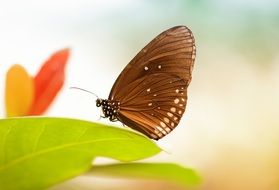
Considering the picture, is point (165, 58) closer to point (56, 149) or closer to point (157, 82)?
point (157, 82)

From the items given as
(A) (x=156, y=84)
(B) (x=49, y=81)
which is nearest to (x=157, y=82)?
(A) (x=156, y=84)

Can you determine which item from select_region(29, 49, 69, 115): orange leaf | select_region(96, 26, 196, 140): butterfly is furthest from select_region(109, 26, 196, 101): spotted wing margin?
select_region(29, 49, 69, 115): orange leaf

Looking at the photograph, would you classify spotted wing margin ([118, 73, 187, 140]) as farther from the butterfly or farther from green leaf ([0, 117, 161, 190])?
green leaf ([0, 117, 161, 190])

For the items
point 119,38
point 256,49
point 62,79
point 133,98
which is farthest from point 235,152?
point 62,79

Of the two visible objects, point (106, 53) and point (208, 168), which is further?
point (106, 53)

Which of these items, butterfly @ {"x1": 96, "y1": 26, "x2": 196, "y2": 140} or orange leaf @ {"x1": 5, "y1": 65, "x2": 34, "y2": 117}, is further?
butterfly @ {"x1": 96, "y1": 26, "x2": 196, "y2": 140}

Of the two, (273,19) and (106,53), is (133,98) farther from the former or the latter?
(273,19)

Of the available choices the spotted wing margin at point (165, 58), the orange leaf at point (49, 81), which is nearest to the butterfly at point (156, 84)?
the spotted wing margin at point (165, 58)
